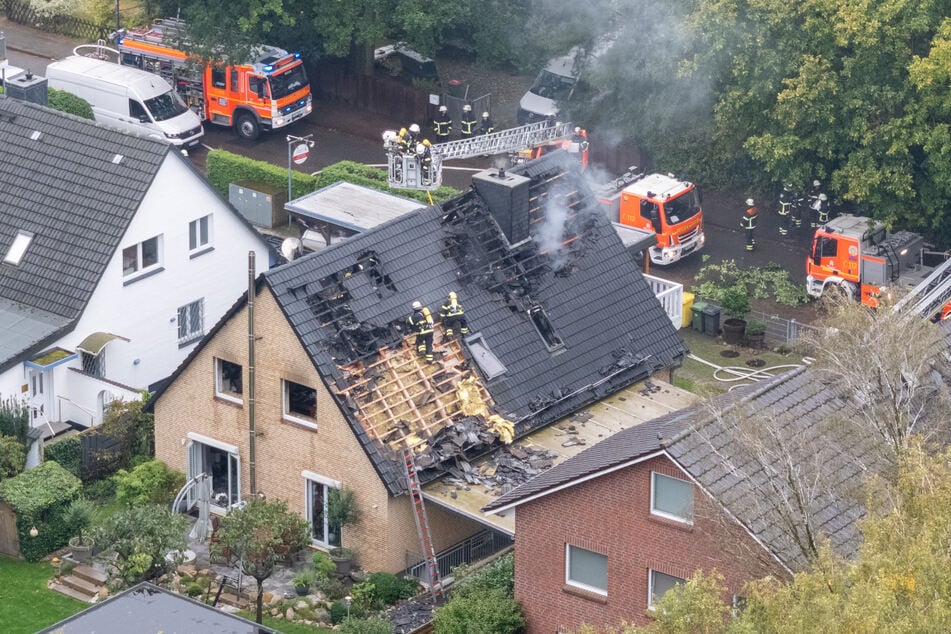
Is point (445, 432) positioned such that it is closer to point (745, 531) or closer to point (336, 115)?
point (745, 531)

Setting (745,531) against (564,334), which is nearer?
(745,531)

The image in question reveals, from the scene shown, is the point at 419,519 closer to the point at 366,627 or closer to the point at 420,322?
the point at 366,627

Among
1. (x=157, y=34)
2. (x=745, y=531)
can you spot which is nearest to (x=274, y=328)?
(x=745, y=531)

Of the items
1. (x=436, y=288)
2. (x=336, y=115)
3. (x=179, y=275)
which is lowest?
(x=336, y=115)

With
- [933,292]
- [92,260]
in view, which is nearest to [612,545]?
[92,260]

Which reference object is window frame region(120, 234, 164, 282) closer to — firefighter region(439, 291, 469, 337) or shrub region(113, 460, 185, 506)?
shrub region(113, 460, 185, 506)

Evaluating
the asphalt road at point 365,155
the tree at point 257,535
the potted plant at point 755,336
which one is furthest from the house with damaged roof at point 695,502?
the asphalt road at point 365,155

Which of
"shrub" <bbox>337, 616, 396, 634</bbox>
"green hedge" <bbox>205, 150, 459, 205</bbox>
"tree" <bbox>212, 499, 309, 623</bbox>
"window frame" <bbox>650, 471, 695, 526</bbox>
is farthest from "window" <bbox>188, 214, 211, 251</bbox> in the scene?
"window frame" <bbox>650, 471, 695, 526</bbox>
